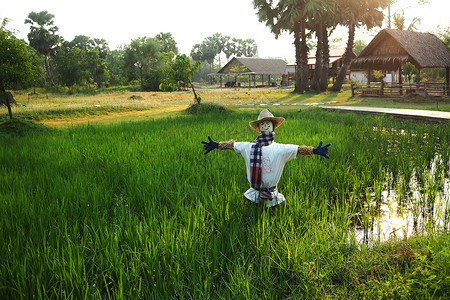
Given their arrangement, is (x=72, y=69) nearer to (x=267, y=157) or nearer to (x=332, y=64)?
(x=332, y=64)

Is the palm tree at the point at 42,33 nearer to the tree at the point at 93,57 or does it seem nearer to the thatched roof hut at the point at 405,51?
the tree at the point at 93,57

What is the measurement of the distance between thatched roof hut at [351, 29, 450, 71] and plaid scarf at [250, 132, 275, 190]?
17485 mm

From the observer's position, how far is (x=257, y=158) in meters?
2.93

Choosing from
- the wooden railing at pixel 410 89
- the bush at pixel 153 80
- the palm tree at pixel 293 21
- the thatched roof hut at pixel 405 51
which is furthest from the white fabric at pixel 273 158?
the bush at pixel 153 80

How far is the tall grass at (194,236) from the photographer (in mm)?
2092

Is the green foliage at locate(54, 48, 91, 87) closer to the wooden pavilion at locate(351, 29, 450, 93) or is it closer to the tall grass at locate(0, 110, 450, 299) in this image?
the wooden pavilion at locate(351, 29, 450, 93)

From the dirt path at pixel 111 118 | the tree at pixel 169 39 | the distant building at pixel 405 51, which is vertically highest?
the tree at pixel 169 39

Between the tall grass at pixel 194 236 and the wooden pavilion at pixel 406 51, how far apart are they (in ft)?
48.8

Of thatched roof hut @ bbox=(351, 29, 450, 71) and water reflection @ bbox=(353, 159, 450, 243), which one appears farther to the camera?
thatched roof hut @ bbox=(351, 29, 450, 71)

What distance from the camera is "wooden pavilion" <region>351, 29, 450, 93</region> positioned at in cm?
1777

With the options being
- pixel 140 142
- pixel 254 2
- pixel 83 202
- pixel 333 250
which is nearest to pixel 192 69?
pixel 140 142

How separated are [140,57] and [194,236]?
41277mm

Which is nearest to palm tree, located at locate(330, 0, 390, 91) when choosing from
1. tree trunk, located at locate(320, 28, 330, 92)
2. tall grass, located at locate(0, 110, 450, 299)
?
tree trunk, located at locate(320, 28, 330, 92)

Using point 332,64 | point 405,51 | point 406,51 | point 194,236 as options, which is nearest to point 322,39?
point 405,51
